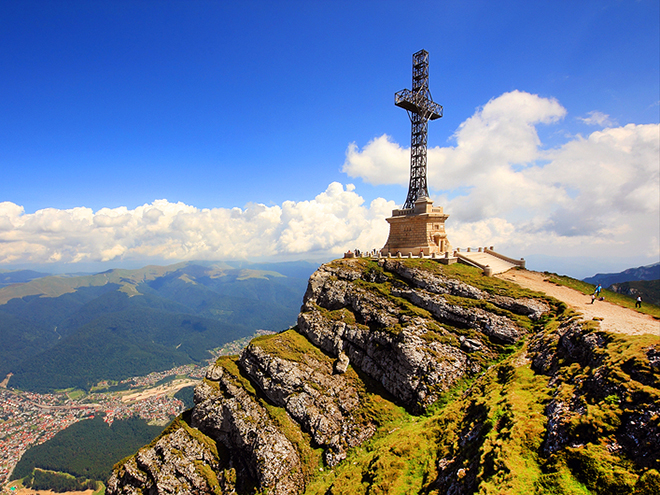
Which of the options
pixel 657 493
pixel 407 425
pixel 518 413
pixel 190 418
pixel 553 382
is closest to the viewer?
pixel 657 493

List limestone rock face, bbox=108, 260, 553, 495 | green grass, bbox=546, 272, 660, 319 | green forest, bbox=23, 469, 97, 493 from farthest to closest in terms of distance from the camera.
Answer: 1. green forest, bbox=23, 469, 97, 493
2. limestone rock face, bbox=108, 260, 553, 495
3. green grass, bbox=546, 272, 660, 319

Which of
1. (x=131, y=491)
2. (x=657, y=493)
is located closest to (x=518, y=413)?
(x=657, y=493)

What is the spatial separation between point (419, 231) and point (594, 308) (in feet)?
78.5

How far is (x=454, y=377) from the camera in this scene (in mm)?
28047

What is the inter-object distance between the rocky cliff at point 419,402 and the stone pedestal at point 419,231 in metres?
6.52

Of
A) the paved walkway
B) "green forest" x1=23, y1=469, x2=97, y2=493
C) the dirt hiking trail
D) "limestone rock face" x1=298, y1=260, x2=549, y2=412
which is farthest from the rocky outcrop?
"green forest" x1=23, y1=469, x2=97, y2=493

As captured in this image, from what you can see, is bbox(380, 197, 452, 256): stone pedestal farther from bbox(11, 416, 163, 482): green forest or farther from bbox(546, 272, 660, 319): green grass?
bbox(11, 416, 163, 482): green forest

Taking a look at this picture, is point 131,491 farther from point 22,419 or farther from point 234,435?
point 22,419

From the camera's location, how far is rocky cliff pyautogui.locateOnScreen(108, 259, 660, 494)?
44.7ft

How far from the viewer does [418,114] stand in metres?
51.4

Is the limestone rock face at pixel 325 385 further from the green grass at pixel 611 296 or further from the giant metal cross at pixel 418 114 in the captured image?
the giant metal cross at pixel 418 114

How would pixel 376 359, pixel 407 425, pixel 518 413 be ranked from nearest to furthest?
pixel 518 413 → pixel 407 425 → pixel 376 359

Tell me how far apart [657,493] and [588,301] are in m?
26.3

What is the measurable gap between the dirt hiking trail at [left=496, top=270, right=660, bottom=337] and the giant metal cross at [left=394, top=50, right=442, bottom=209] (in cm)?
2053
